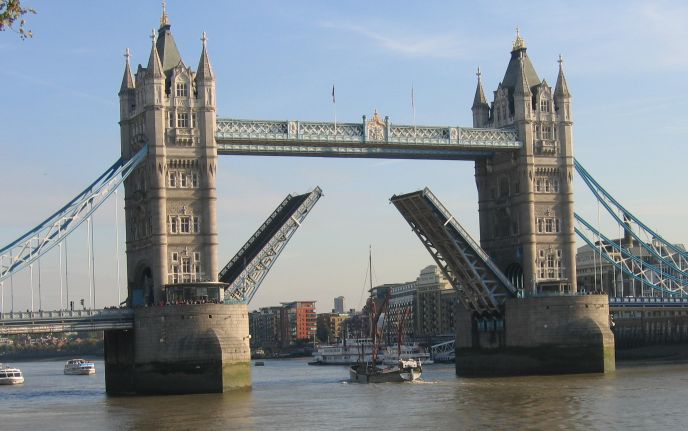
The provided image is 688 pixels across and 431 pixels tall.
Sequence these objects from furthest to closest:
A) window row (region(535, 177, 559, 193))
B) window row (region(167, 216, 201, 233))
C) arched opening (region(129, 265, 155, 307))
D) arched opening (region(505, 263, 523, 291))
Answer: arched opening (region(505, 263, 523, 291))
window row (region(535, 177, 559, 193))
arched opening (region(129, 265, 155, 307))
window row (region(167, 216, 201, 233))

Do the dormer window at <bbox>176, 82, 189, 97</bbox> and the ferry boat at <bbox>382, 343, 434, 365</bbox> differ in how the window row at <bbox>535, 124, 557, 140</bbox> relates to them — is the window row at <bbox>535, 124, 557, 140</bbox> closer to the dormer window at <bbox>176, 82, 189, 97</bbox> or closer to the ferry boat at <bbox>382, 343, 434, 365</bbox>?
the dormer window at <bbox>176, 82, 189, 97</bbox>

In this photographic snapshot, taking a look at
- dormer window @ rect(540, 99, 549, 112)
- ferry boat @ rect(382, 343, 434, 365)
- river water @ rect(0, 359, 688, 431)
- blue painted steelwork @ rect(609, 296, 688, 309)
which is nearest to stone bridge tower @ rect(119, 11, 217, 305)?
river water @ rect(0, 359, 688, 431)

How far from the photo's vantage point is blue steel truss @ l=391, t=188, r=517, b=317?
73.6m

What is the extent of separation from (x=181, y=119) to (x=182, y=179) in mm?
3435

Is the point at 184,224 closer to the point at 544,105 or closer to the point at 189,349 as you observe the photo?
the point at 189,349

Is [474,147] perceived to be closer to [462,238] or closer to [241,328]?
[462,238]

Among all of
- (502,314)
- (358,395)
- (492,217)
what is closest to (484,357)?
(502,314)

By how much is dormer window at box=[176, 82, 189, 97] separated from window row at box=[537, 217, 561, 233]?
79.5 ft

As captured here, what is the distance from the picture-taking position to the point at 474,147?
78.6 metres

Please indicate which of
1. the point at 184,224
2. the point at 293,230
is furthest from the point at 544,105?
the point at 184,224

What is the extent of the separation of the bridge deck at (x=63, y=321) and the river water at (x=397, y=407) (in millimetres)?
3942

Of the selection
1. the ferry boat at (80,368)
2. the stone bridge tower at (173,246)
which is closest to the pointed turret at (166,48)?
the stone bridge tower at (173,246)

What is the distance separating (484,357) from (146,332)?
77.7 feet

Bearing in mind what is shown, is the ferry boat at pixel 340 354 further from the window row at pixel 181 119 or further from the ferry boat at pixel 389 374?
the window row at pixel 181 119
